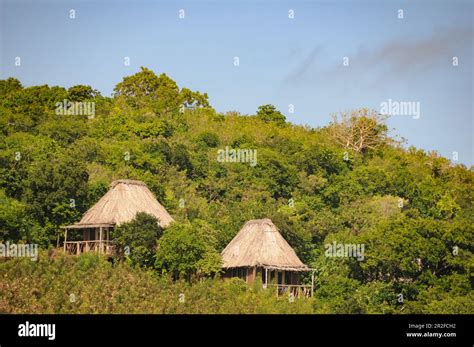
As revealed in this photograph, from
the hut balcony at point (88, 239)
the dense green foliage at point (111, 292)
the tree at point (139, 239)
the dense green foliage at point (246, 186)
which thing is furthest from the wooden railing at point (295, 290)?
the hut balcony at point (88, 239)

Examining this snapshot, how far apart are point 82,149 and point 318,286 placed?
12.3m

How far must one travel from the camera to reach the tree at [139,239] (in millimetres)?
36406

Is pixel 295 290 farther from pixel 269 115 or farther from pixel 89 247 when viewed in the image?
pixel 269 115

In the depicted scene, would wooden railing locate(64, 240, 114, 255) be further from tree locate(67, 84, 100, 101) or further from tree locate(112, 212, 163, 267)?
tree locate(67, 84, 100, 101)

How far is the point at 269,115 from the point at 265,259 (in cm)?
2224

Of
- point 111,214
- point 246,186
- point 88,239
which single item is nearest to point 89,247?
point 88,239

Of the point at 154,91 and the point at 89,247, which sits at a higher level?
the point at 154,91

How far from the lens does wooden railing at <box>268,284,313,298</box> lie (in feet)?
124

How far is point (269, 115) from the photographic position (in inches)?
2331

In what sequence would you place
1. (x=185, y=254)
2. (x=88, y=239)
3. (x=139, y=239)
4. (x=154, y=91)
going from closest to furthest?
(x=185, y=254)
(x=139, y=239)
(x=88, y=239)
(x=154, y=91)

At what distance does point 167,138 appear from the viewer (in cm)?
5106
